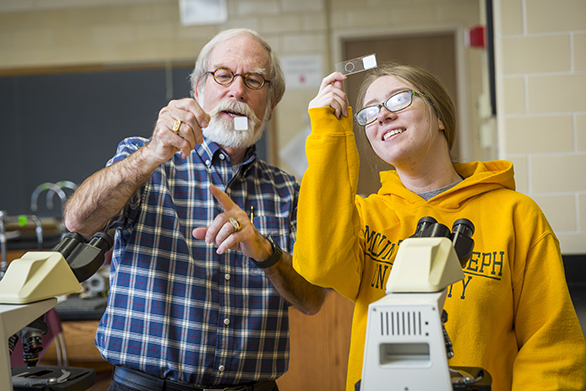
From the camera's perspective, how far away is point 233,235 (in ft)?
3.77

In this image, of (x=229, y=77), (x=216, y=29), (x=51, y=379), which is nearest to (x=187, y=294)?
(x=51, y=379)

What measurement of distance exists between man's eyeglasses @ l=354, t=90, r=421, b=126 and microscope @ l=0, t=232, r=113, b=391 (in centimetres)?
61

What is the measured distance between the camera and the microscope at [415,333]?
677 mm

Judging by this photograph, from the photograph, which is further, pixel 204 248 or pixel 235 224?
pixel 204 248

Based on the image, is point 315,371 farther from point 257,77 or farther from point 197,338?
point 257,77

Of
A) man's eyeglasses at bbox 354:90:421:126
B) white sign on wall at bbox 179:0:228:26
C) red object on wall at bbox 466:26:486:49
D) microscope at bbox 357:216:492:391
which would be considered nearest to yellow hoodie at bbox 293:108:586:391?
man's eyeglasses at bbox 354:90:421:126

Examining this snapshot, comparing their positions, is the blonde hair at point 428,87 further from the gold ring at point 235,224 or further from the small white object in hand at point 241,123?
the gold ring at point 235,224

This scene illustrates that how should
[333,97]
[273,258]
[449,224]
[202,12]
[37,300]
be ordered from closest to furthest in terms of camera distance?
[37,300], [333,97], [449,224], [273,258], [202,12]

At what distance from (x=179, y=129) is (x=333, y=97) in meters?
0.31

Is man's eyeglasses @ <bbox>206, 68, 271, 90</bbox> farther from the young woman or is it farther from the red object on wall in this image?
the red object on wall

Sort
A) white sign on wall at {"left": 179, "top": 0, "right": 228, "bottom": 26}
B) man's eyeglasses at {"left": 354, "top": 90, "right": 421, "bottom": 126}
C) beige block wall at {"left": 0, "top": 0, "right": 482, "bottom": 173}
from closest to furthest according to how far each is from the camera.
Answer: man's eyeglasses at {"left": 354, "top": 90, "right": 421, "bottom": 126} < beige block wall at {"left": 0, "top": 0, "right": 482, "bottom": 173} < white sign on wall at {"left": 179, "top": 0, "right": 228, "bottom": 26}

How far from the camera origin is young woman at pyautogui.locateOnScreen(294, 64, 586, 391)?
0.99 m

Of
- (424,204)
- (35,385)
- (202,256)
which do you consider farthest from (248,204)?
(35,385)

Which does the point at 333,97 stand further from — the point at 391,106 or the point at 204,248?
the point at 204,248
